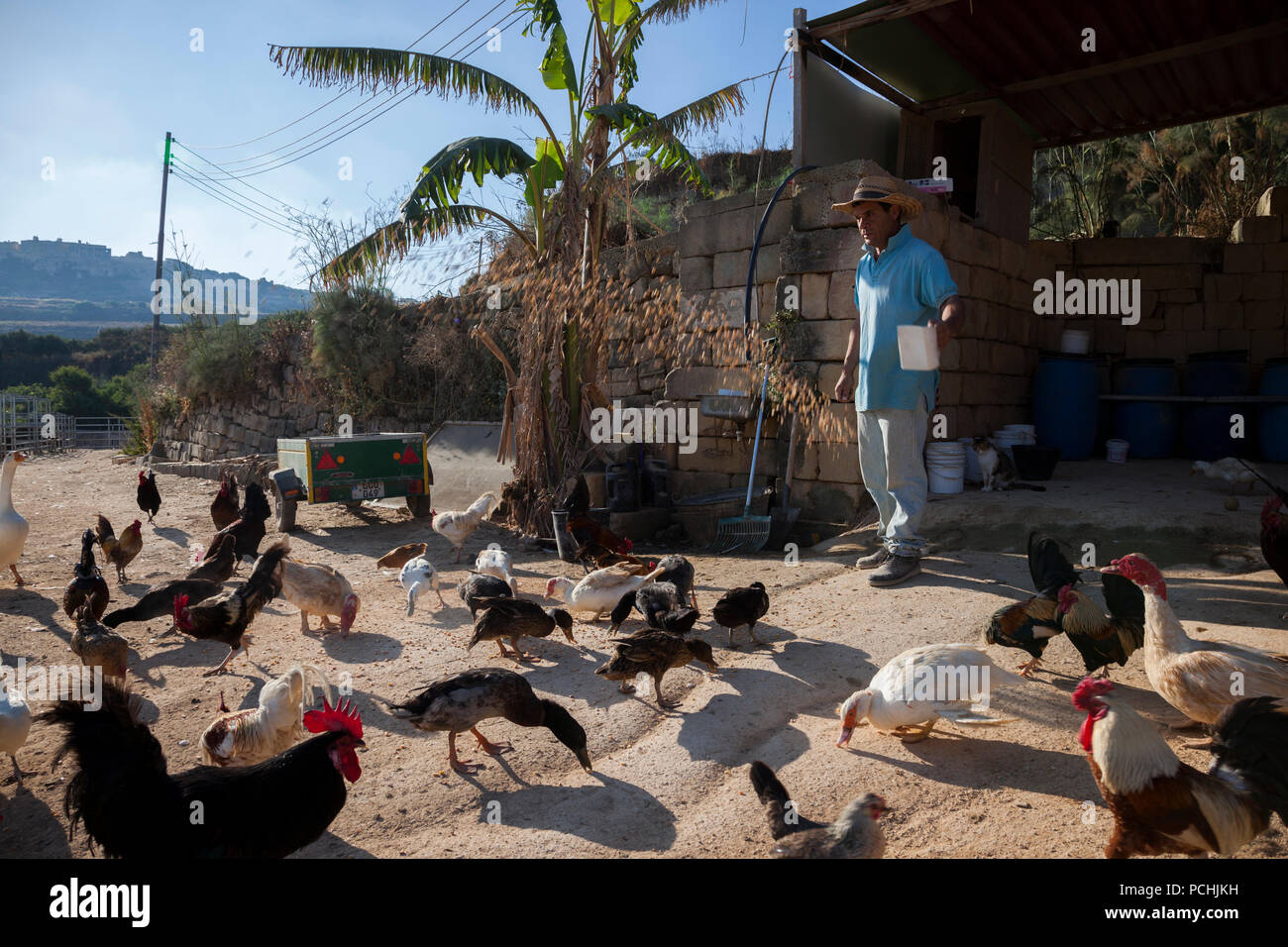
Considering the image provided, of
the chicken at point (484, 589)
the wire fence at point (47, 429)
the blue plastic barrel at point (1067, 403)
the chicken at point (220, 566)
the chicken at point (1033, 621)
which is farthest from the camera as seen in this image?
the wire fence at point (47, 429)

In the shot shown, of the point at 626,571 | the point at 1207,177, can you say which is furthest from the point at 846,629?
the point at 1207,177

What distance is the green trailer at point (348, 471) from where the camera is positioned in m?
8.72

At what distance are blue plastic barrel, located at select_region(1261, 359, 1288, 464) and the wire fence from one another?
26354mm

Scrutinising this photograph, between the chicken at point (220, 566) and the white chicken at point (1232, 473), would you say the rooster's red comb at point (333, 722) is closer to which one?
the chicken at point (220, 566)

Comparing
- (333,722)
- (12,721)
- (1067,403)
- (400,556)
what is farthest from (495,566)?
(1067,403)

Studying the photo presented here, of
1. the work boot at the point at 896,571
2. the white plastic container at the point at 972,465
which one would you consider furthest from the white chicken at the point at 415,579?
the white plastic container at the point at 972,465

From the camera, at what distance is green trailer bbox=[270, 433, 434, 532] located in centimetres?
872

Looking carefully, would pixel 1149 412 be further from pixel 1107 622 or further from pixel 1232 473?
pixel 1107 622

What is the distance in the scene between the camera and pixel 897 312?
5367 mm

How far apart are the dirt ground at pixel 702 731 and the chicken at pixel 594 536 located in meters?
0.69

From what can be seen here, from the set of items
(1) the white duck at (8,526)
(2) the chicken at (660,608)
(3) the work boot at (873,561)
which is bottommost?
(2) the chicken at (660,608)

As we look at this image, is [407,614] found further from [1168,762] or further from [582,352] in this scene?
[1168,762]

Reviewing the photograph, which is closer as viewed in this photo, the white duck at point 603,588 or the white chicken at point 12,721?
the white chicken at point 12,721
